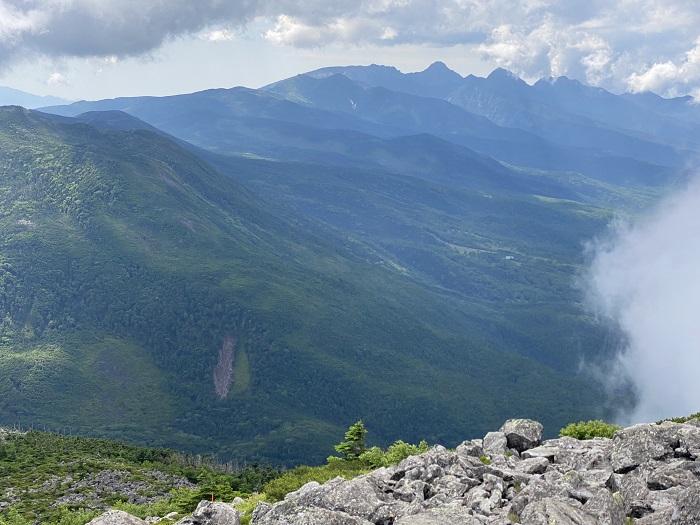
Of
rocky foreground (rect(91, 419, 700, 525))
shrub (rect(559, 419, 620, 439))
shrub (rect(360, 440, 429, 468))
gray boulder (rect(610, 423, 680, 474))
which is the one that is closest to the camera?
rocky foreground (rect(91, 419, 700, 525))

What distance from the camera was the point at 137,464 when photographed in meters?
133

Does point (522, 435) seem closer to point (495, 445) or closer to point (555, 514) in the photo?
point (495, 445)

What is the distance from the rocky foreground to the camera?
118ft

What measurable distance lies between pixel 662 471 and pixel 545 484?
26.8 feet

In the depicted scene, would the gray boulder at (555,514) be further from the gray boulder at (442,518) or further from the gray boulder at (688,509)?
the gray boulder at (688,509)

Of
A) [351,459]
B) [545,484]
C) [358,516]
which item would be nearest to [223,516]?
[358,516]

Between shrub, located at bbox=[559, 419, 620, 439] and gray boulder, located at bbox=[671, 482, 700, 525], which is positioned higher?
gray boulder, located at bbox=[671, 482, 700, 525]

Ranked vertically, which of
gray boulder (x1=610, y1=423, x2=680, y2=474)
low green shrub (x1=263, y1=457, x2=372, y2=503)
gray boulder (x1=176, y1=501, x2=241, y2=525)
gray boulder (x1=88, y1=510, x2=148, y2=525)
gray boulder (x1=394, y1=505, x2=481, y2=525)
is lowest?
low green shrub (x1=263, y1=457, x2=372, y2=503)

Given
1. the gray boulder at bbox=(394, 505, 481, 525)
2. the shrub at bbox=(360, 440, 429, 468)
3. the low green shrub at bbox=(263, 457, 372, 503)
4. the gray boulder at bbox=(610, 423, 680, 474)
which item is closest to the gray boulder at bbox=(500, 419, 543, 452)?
the gray boulder at bbox=(610, 423, 680, 474)

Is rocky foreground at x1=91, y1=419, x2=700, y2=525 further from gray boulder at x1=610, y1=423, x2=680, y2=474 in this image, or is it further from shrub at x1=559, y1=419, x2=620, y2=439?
shrub at x1=559, y1=419, x2=620, y2=439

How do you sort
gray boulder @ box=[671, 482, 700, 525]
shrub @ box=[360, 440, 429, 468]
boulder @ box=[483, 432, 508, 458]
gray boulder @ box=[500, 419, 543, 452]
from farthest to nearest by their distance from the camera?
shrub @ box=[360, 440, 429, 468] → gray boulder @ box=[500, 419, 543, 452] → boulder @ box=[483, 432, 508, 458] → gray boulder @ box=[671, 482, 700, 525]

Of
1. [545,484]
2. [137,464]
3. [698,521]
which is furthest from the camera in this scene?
[137,464]

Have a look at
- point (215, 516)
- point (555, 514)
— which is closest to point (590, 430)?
point (555, 514)

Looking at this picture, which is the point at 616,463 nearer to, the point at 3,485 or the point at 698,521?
the point at 698,521
